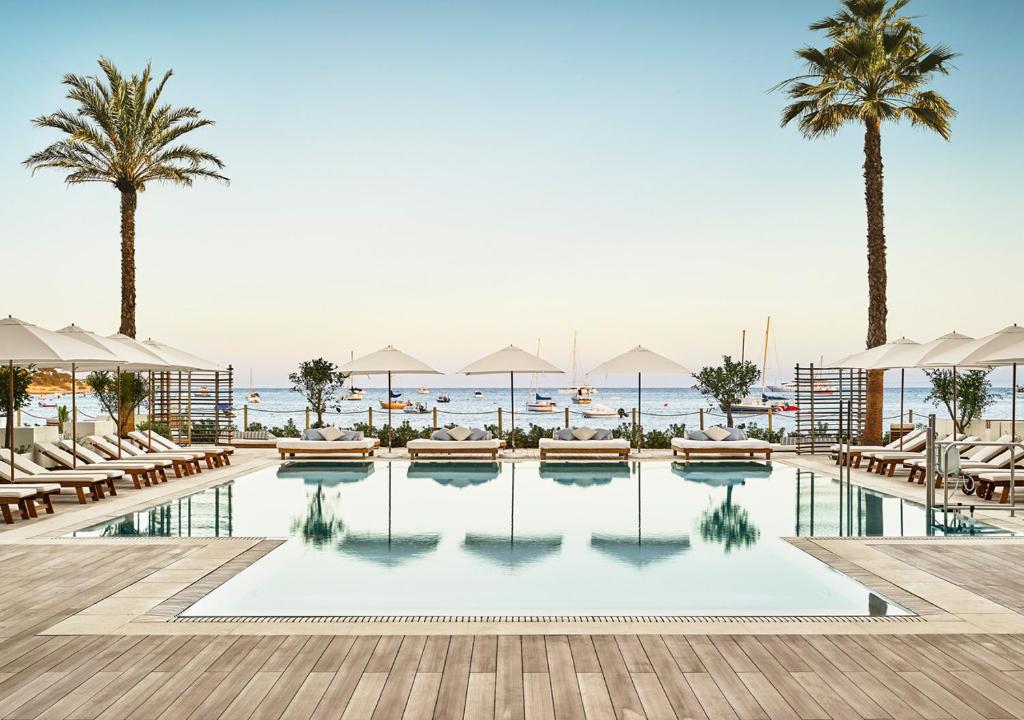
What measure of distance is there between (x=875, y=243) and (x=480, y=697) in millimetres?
16748

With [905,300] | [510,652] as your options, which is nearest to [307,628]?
[510,652]

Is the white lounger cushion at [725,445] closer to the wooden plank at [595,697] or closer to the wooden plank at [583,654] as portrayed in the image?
the wooden plank at [583,654]

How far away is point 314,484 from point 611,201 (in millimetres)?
17232

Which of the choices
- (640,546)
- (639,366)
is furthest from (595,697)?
(639,366)

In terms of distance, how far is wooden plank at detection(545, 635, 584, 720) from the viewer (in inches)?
159

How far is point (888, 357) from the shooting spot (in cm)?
1608

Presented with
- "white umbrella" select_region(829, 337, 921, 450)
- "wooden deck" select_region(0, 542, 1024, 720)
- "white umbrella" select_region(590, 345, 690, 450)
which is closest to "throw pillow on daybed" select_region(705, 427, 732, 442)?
"white umbrella" select_region(590, 345, 690, 450)

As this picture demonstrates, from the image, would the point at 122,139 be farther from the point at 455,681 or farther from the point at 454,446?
the point at 455,681

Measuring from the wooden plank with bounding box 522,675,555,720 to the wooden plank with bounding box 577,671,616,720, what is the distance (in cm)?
17

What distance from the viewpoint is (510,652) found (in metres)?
4.94

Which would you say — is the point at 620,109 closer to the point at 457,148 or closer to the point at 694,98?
the point at 694,98

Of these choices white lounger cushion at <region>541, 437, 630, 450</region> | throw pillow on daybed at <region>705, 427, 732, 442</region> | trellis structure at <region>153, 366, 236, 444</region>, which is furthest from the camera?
trellis structure at <region>153, 366, 236, 444</region>

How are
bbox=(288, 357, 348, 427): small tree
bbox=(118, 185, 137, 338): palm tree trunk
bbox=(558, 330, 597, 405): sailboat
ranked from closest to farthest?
bbox=(118, 185, 137, 338): palm tree trunk
bbox=(288, 357, 348, 427): small tree
bbox=(558, 330, 597, 405): sailboat

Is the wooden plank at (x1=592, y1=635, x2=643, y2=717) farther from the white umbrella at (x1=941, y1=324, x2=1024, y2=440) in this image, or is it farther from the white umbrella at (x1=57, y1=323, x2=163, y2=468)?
the white umbrella at (x1=57, y1=323, x2=163, y2=468)
